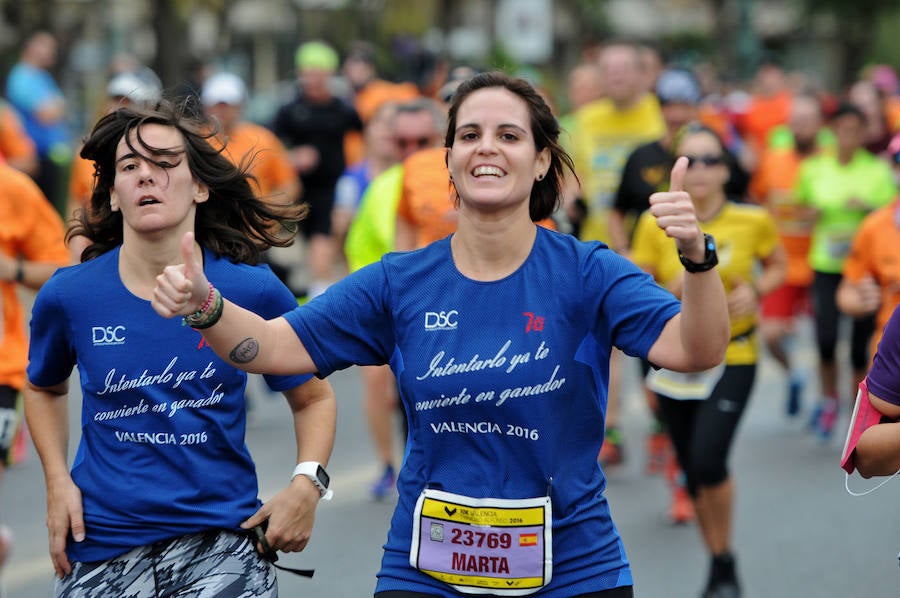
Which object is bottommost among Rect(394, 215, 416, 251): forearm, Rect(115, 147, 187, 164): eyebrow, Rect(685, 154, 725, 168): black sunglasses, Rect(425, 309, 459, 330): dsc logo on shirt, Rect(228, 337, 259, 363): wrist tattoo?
Rect(228, 337, 259, 363): wrist tattoo

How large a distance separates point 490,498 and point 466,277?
524 millimetres

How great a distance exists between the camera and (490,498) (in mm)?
3641

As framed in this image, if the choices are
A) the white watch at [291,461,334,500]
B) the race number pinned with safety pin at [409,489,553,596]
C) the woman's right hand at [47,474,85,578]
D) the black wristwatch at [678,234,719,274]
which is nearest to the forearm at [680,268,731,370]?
the black wristwatch at [678,234,719,274]

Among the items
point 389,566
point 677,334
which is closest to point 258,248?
point 389,566

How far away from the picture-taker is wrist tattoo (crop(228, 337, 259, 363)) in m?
3.60

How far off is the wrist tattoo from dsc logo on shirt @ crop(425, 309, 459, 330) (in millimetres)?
405

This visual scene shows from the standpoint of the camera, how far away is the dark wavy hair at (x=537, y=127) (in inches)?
151

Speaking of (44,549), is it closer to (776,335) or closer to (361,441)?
(361,441)

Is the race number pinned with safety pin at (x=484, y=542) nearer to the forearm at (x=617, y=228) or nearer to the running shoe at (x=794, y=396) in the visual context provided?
the forearm at (x=617, y=228)

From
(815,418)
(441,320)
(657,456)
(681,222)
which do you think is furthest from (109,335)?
(815,418)

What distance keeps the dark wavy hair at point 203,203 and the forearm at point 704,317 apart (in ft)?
4.51

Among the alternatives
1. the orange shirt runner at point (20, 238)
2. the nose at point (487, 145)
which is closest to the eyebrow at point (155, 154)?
the nose at point (487, 145)

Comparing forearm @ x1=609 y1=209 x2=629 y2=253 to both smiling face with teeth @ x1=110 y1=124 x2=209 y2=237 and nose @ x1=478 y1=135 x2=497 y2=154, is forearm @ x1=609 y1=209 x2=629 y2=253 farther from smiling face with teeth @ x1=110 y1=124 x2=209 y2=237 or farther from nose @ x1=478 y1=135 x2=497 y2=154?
nose @ x1=478 y1=135 x2=497 y2=154

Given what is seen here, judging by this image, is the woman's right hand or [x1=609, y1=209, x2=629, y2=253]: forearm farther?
[x1=609, y1=209, x2=629, y2=253]: forearm
